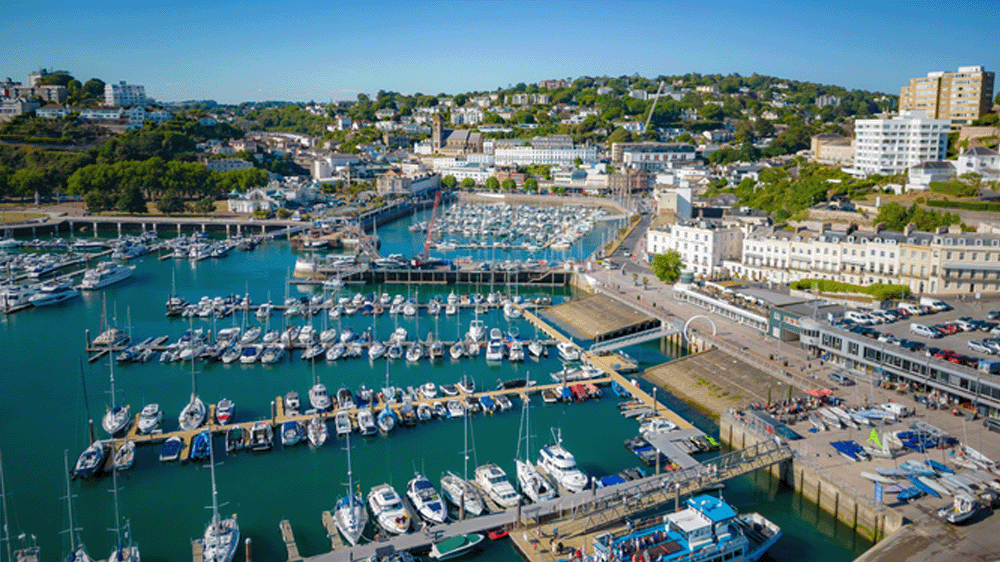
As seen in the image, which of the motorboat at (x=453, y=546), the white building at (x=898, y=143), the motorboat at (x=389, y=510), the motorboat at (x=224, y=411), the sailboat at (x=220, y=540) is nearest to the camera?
the sailboat at (x=220, y=540)

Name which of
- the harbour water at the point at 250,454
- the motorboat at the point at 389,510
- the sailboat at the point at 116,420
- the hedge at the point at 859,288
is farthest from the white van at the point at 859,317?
the sailboat at the point at 116,420

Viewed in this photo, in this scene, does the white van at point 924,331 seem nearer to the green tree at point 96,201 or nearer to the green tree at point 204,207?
the green tree at point 204,207

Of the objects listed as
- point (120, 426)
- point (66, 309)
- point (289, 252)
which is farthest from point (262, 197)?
point (120, 426)

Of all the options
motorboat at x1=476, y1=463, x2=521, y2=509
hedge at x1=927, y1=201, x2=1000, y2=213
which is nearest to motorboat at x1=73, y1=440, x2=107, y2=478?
motorboat at x1=476, y1=463, x2=521, y2=509

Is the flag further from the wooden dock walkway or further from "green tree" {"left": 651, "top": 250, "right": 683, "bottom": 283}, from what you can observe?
"green tree" {"left": 651, "top": 250, "right": 683, "bottom": 283}

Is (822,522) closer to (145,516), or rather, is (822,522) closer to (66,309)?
(145,516)
